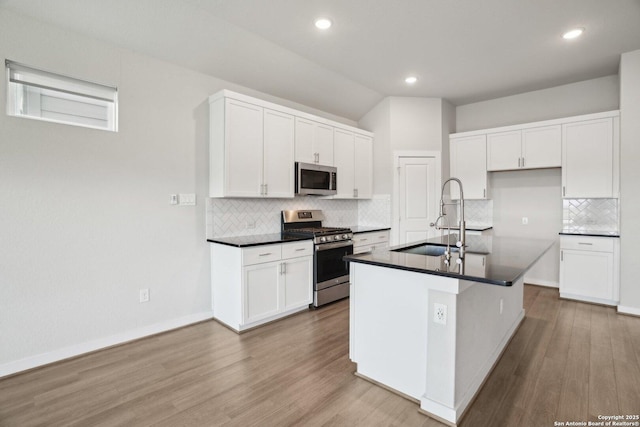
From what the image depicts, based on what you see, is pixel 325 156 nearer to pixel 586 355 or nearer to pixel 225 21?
pixel 225 21

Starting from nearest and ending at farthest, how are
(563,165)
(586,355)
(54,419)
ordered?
1. (54,419)
2. (586,355)
3. (563,165)

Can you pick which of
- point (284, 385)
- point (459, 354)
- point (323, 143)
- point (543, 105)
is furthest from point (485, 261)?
point (543, 105)

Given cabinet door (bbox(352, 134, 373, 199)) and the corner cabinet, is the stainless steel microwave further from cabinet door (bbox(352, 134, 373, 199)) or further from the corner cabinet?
cabinet door (bbox(352, 134, 373, 199))

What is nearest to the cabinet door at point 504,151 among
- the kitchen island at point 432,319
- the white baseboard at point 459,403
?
the kitchen island at point 432,319

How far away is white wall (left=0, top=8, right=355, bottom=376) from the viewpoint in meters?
2.44

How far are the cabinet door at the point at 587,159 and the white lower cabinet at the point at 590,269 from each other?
2.04ft

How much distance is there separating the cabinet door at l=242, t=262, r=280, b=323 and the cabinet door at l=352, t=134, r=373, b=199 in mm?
2072

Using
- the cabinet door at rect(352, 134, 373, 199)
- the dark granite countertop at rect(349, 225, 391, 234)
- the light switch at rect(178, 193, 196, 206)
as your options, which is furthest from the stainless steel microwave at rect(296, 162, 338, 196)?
the light switch at rect(178, 193, 196, 206)

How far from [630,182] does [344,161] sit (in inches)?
131

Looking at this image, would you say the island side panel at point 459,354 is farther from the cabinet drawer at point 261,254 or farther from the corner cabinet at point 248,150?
the corner cabinet at point 248,150

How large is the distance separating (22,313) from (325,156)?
11.1ft

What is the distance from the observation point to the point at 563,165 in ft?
14.1

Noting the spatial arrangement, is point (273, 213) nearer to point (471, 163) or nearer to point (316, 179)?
point (316, 179)

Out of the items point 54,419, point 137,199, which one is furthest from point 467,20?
point 54,419
